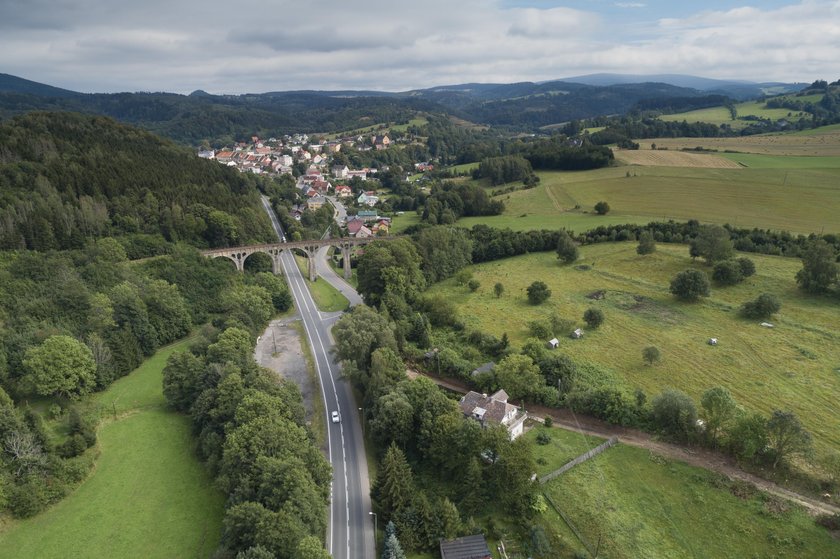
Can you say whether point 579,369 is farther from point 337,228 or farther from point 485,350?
point 337,228

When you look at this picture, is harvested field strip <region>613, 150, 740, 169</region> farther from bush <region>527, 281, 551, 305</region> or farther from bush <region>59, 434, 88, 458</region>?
bush <region>59, 434, 88, 458</region>

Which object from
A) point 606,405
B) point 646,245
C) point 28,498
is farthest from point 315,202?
point 606,405

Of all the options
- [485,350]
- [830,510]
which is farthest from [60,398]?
[830,510]

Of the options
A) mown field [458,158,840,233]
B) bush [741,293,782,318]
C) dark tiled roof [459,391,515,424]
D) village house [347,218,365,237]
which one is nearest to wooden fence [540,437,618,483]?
dark tiled roof [459,391,515,424]

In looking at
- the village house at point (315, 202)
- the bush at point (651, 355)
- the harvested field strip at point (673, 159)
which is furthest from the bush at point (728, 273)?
the village house at point (315, 202)

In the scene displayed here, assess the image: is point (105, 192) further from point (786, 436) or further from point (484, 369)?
point (786, 436)
